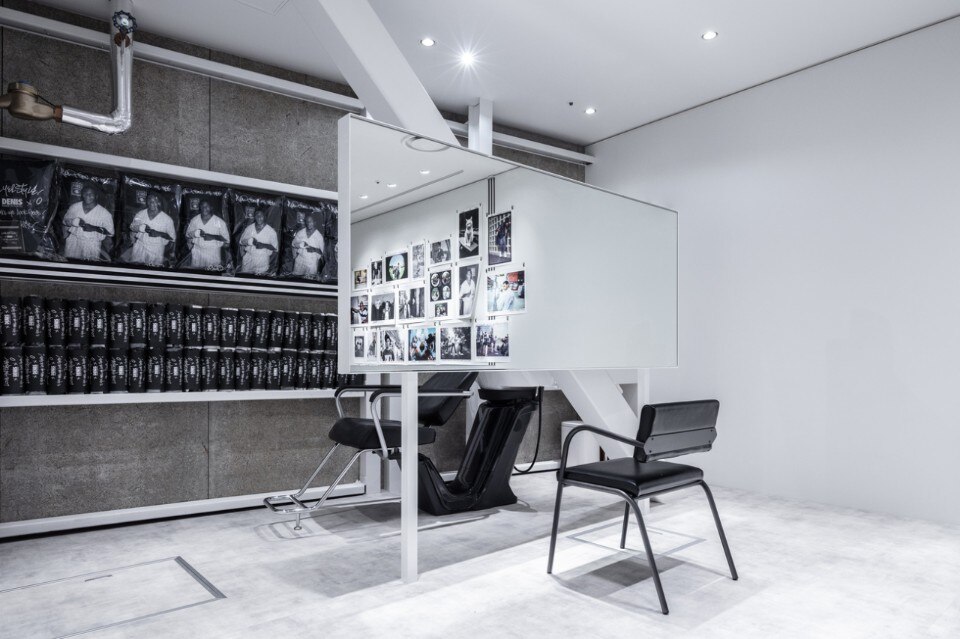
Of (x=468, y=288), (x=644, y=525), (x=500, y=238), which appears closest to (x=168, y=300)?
(x=468, y=288)

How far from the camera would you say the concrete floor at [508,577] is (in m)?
2.31

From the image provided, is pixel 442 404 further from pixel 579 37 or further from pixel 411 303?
pixel 579 37

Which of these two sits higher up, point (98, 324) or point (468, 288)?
point (468, 288)

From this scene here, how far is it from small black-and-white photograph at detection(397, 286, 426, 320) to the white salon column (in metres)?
0.25

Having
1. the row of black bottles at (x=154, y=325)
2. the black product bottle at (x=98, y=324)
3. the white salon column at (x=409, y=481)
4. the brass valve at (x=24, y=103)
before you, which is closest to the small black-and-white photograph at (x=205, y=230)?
the row of black bottles at (x=154, y=325)

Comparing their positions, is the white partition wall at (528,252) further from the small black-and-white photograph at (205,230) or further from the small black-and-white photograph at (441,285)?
the small black-and-white photograph at (205,230)

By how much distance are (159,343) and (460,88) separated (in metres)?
2.73

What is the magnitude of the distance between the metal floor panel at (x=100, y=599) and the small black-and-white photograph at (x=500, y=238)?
1.90 meters

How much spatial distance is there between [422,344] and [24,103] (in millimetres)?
2296

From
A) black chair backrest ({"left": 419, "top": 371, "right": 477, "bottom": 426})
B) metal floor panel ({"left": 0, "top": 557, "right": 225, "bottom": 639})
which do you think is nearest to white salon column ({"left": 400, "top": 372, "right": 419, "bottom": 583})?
metal floor panel ({"left": 0, "top": 557, "right": 225, "bottom": 639})

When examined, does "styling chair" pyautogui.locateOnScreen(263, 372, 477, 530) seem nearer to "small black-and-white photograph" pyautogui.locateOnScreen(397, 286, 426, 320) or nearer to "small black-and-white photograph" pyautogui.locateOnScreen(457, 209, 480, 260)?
"small black-and-white photograph" pyautogui.locateOnScreen(397, 286, 426, 320)

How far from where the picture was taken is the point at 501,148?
5555 millimetres

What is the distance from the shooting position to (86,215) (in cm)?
335

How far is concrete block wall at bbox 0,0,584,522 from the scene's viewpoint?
3.50 metres
